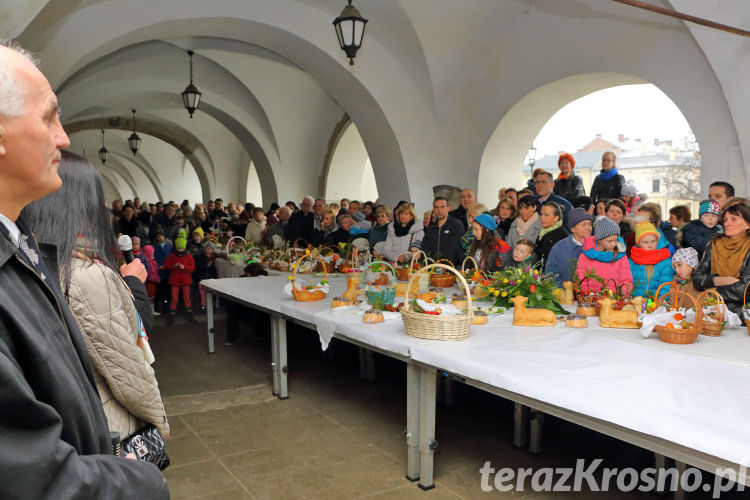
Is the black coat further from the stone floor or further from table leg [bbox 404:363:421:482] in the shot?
table leg [bbox 404:363:421:482]

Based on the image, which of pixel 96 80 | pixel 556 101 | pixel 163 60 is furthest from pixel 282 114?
pixel 556 101

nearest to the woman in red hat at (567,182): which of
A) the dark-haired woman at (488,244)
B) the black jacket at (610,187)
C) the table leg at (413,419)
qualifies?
the black jacket at (610,187)

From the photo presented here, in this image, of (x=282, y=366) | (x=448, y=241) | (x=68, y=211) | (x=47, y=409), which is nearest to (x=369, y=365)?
(x=282, y=366)

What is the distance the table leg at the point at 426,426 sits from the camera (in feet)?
10.6

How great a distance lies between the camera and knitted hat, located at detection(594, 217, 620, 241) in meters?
4.11

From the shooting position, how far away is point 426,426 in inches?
128

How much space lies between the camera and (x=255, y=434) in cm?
415

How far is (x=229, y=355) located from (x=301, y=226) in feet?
10.9

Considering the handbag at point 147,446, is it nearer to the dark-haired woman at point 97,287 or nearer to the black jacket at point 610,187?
the dark-haired woman at point 97,287

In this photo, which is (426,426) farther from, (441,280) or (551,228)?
(551,228)

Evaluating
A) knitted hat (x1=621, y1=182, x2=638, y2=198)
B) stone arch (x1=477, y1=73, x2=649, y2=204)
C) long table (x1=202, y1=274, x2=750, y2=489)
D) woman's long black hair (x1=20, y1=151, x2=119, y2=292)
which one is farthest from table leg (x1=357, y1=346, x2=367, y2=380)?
stone arch (x1=477, y1=73, x2=649, y2=204)

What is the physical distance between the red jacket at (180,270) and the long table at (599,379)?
4.67m

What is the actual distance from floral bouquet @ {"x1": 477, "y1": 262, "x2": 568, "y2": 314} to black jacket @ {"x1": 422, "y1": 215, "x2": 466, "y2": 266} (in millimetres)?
1954

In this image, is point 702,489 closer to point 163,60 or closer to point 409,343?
point 409,343
